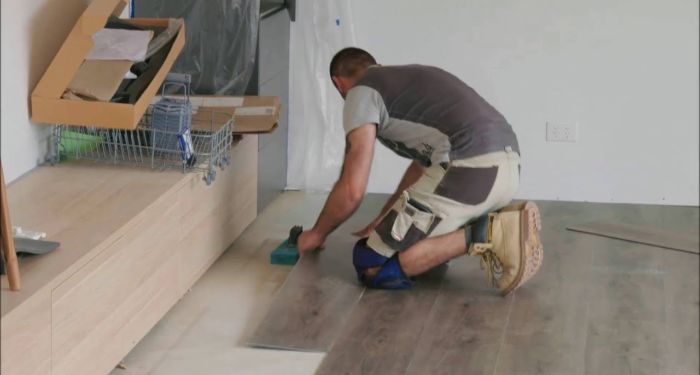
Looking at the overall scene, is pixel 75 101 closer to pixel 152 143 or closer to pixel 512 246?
pixel 152 143

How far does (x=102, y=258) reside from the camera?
2703 millimetres

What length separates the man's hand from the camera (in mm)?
3871

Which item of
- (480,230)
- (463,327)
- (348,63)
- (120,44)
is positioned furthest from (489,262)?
(120,44)

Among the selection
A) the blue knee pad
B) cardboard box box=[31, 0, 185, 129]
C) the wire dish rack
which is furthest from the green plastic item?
the blue knee pad

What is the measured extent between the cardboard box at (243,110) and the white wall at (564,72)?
783 millimetres

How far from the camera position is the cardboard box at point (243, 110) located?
3.96 meters

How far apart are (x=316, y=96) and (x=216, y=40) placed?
2.41 feet

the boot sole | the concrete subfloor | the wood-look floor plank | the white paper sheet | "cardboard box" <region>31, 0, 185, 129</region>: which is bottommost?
the concrete subfloor

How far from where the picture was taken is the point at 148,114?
3639mm

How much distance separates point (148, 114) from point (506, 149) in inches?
47.9

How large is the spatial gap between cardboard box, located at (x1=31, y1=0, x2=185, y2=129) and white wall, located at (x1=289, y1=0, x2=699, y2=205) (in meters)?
1.58

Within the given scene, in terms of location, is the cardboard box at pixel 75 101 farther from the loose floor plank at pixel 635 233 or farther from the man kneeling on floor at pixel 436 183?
the loose floor plank at pixel 635 233

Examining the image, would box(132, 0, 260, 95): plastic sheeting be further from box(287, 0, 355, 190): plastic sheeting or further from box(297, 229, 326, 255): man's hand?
box(297, 229, 326, 255): man's hand

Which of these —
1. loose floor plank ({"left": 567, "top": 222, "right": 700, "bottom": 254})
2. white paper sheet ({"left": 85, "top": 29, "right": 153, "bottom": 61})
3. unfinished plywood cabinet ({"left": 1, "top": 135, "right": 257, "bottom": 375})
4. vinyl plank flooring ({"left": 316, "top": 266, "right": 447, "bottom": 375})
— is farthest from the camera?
loose floor plank ({"left": 567, "top": 222, "right": 700, "bottom": 254})
